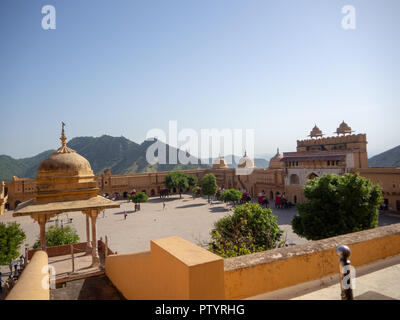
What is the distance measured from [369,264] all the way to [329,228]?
1000cm

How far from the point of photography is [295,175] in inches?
1420

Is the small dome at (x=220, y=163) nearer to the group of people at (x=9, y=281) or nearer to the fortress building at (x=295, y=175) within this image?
the fortress building at (x=295, y=175)

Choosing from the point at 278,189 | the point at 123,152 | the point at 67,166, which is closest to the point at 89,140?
the point at 123,152

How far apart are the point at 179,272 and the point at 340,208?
42.5 ft

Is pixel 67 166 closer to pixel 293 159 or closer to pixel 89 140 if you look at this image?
pixel 293 159

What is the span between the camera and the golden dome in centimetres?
992

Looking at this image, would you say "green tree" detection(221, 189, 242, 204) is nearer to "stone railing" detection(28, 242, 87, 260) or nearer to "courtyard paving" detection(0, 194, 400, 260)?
"courtyard paving" detection(0, 194, 400, 260)

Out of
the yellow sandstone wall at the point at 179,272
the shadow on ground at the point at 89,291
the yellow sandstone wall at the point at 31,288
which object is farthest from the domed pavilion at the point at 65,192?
the yellow sandstone wall at the point at 179,272

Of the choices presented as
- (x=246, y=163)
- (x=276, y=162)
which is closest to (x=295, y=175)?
(x=276, y=162)

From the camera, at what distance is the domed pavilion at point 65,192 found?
9.43 meters

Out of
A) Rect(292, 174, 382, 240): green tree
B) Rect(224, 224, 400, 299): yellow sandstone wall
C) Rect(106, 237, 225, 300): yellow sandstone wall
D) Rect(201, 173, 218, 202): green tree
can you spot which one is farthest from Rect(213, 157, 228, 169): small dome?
Rect(106, 237, 225, 300): yellow sandstone wall

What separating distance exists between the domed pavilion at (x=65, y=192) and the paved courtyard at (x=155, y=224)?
8.02 m

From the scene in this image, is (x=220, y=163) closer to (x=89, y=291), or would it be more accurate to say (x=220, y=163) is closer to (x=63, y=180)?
(x=63, y=180)
